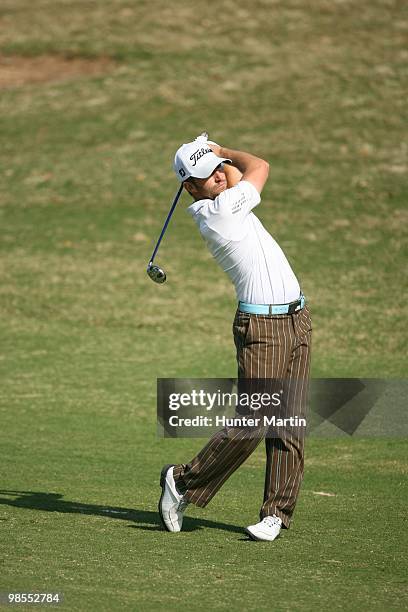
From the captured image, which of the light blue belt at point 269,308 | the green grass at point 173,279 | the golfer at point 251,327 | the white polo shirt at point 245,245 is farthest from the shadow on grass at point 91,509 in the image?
the white polo shirt at point 245,245

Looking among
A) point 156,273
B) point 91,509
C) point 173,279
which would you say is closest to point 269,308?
point 156,273

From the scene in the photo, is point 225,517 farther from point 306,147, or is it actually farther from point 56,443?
point 306,147

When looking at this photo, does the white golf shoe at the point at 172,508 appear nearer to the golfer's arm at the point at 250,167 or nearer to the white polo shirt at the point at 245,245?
the white polo shirt at the point at 245,245

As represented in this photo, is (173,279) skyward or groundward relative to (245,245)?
groundward

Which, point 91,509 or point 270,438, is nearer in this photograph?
point 270,438

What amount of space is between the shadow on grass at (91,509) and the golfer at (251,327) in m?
0.21

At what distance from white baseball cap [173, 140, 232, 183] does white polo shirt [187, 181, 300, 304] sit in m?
0.15

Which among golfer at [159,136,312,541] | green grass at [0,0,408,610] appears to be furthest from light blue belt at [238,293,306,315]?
green grass at [0,0,408,610]

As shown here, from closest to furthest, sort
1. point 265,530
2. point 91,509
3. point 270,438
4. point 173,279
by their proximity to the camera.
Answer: point 265,530
point 270,438
point 91,509
point 173,279

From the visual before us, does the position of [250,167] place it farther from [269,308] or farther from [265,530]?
[265,530]

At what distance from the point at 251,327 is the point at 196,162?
901 mm

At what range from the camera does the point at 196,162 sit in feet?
19.4

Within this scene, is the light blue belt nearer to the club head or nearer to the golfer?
the golfer

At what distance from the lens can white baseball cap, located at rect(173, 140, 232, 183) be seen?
5922 millimetres
